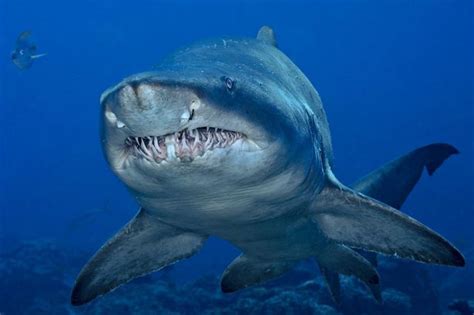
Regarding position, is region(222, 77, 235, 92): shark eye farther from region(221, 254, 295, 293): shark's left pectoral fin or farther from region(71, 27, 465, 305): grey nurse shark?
region(221, 254, 295, 293): shark's left pectoral fin

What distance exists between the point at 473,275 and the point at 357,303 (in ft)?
44.3

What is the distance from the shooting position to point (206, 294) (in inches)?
460

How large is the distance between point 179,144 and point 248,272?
338 centimetres

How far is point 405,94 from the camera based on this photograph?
336 feet

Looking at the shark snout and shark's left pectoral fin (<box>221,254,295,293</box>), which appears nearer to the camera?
the shark snout

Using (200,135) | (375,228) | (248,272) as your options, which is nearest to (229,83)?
(200,135)

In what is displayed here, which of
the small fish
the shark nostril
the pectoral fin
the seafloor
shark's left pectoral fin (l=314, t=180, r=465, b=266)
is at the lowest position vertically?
the seafloor

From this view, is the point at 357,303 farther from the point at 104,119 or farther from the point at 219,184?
the point at 104,119

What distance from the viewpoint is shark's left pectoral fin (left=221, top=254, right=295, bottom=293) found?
5184 mm

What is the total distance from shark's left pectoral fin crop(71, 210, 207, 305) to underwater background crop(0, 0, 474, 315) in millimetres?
29743

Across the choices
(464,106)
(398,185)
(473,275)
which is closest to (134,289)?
(398,185)

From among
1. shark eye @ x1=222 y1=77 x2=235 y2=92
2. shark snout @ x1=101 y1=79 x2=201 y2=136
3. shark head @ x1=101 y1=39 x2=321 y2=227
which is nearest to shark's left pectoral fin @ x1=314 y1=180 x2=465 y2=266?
shark head @ x1=101 y1=39 x2=321 y2=227

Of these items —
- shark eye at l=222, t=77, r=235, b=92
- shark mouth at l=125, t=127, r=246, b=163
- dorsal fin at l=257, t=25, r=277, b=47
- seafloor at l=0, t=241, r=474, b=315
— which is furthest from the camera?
seafloor at l=0, t=241, r=474, b=315

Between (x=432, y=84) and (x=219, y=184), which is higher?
(x=432, y=84)
